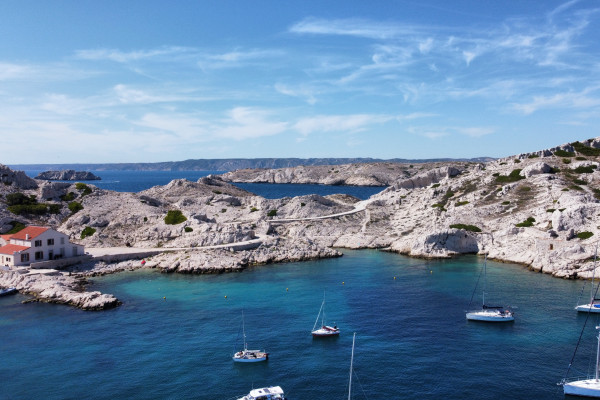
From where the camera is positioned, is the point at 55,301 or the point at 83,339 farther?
the point at 55,301

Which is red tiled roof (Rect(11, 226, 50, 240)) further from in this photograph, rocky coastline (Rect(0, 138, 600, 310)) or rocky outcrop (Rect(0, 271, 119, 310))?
rocky coastline (Rect(0, 138, 600, 310))

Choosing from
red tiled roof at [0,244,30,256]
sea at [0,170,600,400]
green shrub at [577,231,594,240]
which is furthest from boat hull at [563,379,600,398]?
red tiled roof at [0,244,30,256]

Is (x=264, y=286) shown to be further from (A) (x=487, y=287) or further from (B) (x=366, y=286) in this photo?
(A) (x=487, y=287)

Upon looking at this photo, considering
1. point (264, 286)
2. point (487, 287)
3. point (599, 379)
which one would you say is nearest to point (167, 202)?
point (264, 286)

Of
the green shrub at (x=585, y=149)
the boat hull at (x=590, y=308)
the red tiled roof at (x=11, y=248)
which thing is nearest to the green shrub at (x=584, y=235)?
the boat hull at (x=590, y=308)

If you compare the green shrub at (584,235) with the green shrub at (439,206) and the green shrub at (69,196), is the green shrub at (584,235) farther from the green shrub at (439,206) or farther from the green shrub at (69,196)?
the green shrub at (69,196)

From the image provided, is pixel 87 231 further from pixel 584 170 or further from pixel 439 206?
pixel 584 170
